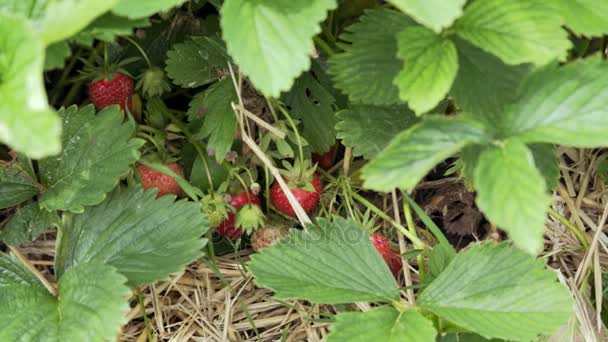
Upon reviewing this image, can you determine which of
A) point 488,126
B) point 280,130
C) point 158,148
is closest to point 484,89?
point 488,126

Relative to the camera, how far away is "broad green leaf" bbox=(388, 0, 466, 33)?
0.86 meters

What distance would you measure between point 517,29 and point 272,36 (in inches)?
11.8

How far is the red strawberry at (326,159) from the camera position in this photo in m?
1.49

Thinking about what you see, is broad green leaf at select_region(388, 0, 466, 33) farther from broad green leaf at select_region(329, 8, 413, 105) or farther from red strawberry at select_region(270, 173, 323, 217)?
red strawberry at select_region(270, 173, 323, 217)

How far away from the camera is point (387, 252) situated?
137cm

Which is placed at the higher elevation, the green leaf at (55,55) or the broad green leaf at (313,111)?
the green leaf at (55,55)

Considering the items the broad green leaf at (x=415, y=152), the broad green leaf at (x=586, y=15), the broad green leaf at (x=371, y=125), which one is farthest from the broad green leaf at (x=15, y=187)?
the broad green leaf at (x=586, y=15)

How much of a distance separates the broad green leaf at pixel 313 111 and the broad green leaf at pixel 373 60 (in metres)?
0.17

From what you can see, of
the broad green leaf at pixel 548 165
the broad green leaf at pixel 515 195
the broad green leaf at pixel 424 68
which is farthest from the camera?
the broad green leaf at pixel 548 165

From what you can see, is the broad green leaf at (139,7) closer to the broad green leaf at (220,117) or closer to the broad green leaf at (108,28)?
the broad green leaf at (108,28)

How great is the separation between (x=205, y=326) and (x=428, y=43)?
663 mm

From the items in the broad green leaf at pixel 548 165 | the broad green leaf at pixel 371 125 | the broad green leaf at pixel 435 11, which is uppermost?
the broad green leaf at pixel 435 11

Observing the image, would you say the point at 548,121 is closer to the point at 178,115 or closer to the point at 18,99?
the point at 18,99

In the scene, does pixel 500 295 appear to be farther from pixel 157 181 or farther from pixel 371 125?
pixel 157 181
